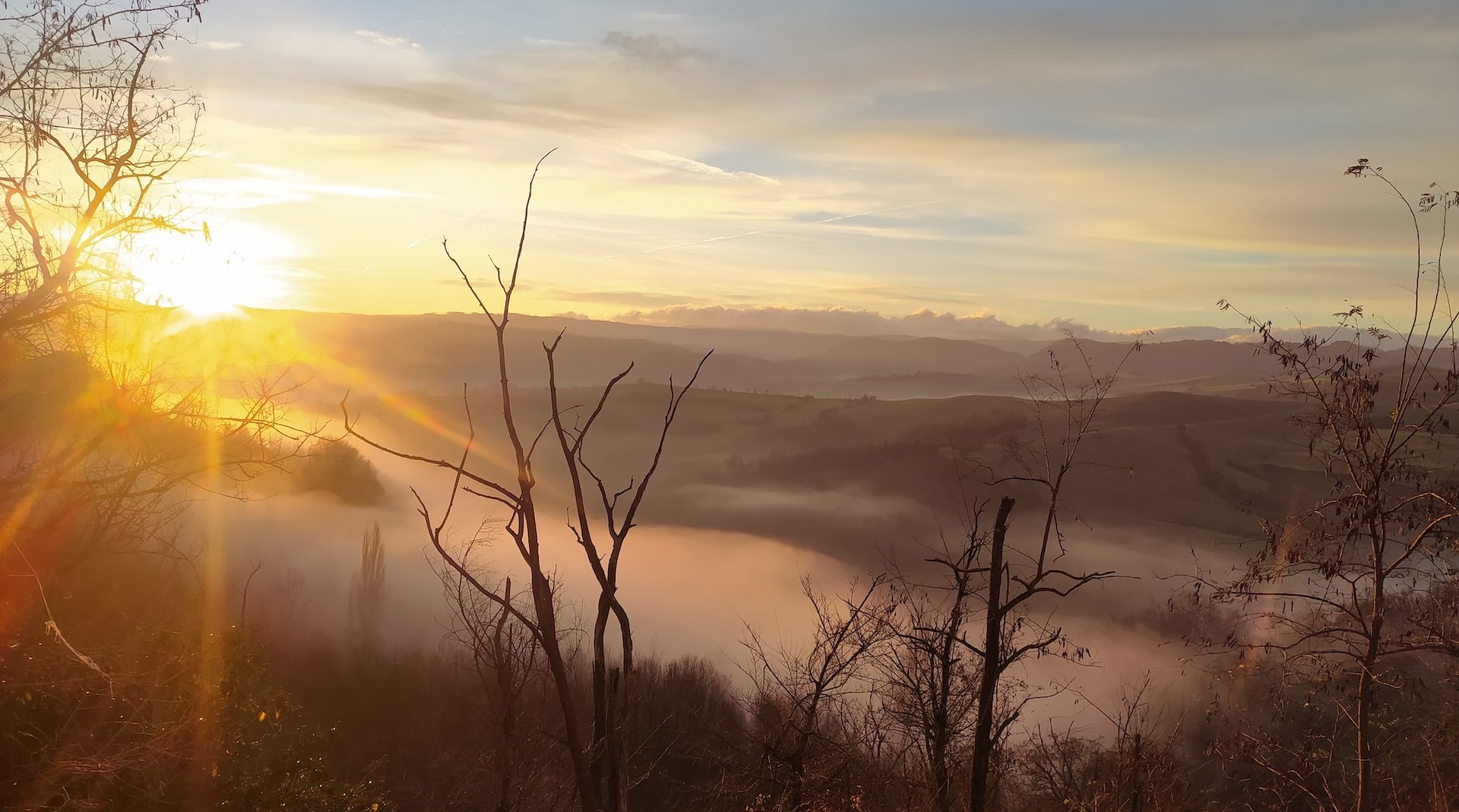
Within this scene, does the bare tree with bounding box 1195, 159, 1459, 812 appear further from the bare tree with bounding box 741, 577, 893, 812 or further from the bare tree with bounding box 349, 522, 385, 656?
the bare tree with bounding box 349, 522, 385, 656

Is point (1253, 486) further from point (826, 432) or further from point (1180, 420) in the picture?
point (826, 432)

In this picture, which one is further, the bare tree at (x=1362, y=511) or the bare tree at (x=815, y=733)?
the bare tree at (x=815, y=733)

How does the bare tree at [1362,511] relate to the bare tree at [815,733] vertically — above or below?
above

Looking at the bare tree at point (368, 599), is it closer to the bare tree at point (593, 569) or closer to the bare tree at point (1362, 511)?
the bare tree at point (1362, 511)

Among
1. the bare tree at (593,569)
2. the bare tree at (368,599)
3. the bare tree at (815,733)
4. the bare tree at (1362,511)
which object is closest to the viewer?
the bare tree at (593,569)

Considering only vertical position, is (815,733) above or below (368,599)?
above

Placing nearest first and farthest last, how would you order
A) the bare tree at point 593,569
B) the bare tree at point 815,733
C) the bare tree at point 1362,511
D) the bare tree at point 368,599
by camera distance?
the bare tree at point 593,569, the bare tree at point 1362,511, the bare tree at point 815,733, the bare tree at point 368,599

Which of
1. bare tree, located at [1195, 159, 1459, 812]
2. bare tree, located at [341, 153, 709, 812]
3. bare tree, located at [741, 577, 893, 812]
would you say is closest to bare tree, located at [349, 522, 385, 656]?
bare tree, located at [741, 577, 893, 812]

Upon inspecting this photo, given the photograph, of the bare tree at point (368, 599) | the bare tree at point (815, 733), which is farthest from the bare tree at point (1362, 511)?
the bare tree at point (368, 599)

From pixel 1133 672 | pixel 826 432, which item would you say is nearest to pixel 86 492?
pixel 1133 672

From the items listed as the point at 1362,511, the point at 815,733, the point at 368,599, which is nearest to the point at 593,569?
the point at 1362,511

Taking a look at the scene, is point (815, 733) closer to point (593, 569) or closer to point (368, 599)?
point (593, 569)

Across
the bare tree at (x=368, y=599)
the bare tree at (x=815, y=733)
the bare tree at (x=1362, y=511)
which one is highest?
the bare tree at (x=1362, y=511)

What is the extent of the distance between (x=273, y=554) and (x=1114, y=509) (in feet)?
354
